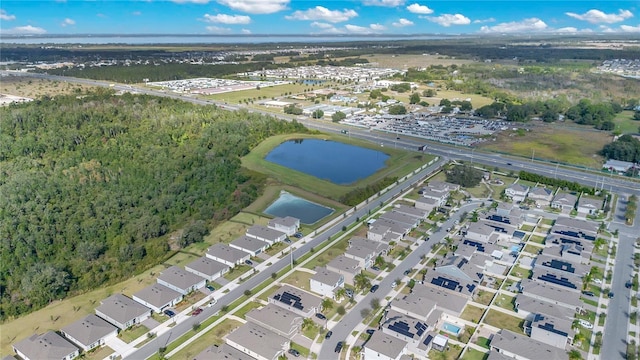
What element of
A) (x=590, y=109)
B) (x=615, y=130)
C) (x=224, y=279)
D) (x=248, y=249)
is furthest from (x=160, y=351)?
(x=590, y=109)

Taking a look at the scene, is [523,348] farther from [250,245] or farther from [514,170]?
[514,170]

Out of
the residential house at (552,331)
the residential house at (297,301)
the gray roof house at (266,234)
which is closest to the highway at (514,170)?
the residential house at (552,331)

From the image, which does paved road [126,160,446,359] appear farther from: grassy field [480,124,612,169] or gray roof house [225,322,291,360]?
grassy field [480,124,612,169]

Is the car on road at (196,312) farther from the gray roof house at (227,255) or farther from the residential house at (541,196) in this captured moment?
Result: the residential house at (541,196)

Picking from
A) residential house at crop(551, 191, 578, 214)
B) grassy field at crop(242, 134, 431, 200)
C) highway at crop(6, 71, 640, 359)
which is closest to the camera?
highway at crop(6, 71, 640, 359)

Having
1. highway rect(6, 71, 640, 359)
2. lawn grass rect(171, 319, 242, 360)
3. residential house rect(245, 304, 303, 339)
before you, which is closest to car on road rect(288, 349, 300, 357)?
residential house rect(245, 304, 303, 339)

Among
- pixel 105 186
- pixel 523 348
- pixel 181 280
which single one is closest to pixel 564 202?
pixel 523 348
